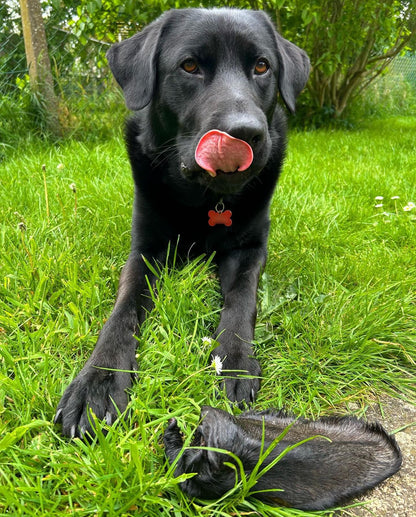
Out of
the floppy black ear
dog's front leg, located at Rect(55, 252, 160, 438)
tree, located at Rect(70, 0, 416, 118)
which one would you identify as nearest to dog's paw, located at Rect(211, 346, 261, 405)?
dog's front leg, located at Rect(55, 252, 160, 438)

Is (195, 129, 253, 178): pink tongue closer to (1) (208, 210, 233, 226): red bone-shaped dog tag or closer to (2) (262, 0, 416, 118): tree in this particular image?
(1) (208, 210, 233, 226): red bone-shaped dog tag

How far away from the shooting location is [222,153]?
1.47m

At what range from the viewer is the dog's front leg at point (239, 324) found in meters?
1.25

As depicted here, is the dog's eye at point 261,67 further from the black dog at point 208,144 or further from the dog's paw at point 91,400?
the dog's paw at point 91,400

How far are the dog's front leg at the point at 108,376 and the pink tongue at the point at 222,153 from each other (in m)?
0.48

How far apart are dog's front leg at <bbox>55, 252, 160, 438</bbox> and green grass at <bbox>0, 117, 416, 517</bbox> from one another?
38 mm

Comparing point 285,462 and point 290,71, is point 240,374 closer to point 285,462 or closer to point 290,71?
point 285,462

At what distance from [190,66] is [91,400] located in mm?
1253

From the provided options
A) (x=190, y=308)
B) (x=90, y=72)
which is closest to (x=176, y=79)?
(x=190, y=308)

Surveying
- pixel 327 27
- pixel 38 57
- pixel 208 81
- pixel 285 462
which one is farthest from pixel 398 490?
pixel 327 27

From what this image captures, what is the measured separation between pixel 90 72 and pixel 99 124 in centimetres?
67

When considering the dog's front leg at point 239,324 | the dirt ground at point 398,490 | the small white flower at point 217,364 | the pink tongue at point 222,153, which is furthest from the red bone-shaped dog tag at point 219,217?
the dirt ground at point 398,490

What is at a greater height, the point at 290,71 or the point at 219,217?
the point at 290,71

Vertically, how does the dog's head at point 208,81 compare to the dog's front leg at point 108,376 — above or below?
above
